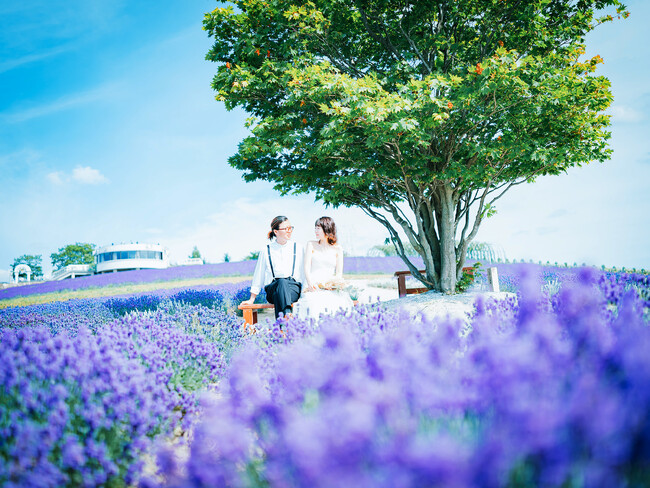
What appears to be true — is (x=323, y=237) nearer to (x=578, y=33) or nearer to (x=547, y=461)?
(x=547, y=461)

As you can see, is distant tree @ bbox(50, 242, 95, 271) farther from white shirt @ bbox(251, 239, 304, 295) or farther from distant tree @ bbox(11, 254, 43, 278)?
white shirt @ bbox(251, 239, 304, 295)

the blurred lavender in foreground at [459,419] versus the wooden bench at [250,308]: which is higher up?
the blurred lavender in foreground at [459,419]

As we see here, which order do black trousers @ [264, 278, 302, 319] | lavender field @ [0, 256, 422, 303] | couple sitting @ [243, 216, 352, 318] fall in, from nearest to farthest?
couple sitting @ [243, 216, 352, 318] → black trousers @ [264, 278, 302, 319] → lavender field @ [0, 256, 422, 303]

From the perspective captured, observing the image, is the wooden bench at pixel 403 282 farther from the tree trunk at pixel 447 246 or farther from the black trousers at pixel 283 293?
the black trousers at pixel 283 293

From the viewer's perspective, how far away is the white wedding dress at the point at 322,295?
15.4 ft

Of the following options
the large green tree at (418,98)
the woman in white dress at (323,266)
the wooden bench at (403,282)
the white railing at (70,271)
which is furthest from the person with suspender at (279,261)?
the white railing at (70,271)

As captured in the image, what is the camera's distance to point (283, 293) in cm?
505

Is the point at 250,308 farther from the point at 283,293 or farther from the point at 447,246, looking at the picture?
the point at 447,246

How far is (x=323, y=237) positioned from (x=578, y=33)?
6.35 meters

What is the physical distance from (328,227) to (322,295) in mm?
1009

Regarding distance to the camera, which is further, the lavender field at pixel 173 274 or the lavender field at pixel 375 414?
the lavender field at pixel 173 274

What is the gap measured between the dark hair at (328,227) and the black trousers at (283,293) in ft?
2.75

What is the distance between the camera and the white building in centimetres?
3956

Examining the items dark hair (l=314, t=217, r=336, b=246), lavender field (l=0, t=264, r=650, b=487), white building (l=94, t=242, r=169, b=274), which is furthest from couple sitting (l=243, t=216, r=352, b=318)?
white building (l=94, t=242, r=169, b=274)
